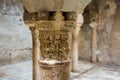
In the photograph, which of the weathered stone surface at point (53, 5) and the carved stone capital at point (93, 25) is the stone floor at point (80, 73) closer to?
the carved stone capital at point (93, 25)

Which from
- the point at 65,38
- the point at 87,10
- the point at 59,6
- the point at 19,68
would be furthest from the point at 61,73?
the point at 87,10

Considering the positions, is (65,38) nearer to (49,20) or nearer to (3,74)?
(49,20)

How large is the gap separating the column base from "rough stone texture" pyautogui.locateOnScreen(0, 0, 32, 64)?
21.0ft

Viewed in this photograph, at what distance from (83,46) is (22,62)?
3070 millimetres

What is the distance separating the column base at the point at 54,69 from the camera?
265 centimetres

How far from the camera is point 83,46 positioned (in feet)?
33.4

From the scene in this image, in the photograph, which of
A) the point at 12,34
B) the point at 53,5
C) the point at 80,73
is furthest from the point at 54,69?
the point at 12,34

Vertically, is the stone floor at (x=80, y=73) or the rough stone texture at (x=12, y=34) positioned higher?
the rough stone texture at (x=12, y=34)

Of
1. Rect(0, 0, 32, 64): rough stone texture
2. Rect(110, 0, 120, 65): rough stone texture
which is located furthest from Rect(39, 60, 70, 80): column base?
Rect(110, 0, 120, 65): rough stone texture

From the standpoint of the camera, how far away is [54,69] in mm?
2652

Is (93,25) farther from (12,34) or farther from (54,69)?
(54,69)

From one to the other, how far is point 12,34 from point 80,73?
3641 millimetres

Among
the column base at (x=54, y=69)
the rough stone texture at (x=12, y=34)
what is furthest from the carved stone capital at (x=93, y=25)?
the column base at (x=54, y=69)

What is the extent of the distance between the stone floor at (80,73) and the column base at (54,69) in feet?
13.6
